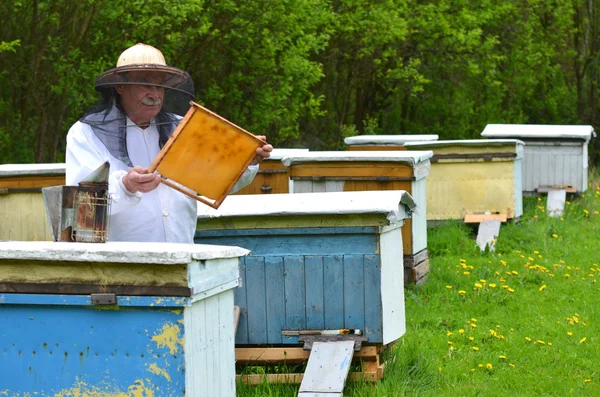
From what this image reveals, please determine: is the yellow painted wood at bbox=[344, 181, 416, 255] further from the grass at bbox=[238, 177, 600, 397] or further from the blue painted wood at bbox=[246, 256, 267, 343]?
the blue painted wood at bbox=[246, 256, 267, 343]

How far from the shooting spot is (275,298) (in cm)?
544

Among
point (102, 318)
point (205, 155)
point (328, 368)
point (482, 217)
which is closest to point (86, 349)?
point (102, 318)

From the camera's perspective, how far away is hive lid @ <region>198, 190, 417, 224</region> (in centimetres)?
517

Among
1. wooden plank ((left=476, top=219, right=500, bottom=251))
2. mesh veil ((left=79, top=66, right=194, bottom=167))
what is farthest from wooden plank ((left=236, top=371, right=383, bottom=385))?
wooden plank ((left=476, top=219, right=500, bottom=251))

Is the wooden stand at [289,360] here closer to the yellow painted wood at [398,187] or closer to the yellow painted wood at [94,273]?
the yellow painted wood at [94,273]

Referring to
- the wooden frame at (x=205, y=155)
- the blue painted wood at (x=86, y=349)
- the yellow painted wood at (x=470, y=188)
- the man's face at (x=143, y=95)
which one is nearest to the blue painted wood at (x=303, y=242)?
the wooden frame at (x=205, y=155)

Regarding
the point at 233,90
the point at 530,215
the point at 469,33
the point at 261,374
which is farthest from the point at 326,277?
the point at 469,33

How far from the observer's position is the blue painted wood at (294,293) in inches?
212

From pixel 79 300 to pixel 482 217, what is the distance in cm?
775

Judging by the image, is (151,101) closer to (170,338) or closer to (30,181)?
(170,338)

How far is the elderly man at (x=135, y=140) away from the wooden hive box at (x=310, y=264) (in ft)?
3.28

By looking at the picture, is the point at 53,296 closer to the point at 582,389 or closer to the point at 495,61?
the point at 582,389

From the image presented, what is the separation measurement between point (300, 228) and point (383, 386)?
96cm

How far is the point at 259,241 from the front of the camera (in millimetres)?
5395
